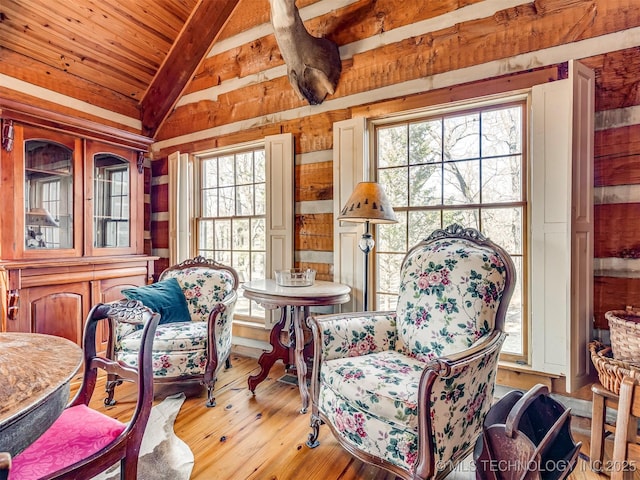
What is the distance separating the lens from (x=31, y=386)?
0.86 metres

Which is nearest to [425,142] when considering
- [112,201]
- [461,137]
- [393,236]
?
[461,137]

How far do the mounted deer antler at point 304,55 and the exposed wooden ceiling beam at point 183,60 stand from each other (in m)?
1.23

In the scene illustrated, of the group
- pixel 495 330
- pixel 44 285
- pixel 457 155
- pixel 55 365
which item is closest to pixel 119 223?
pixel 44 285

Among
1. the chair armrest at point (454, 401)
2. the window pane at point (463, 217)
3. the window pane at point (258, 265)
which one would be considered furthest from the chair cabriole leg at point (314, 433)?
the window pane at point (258, 265)

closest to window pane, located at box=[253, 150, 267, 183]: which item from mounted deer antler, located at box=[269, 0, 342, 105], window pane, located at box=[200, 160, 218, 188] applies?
window pane, located at box=[200, 160, 218, 188]

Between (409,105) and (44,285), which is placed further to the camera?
(44,285)

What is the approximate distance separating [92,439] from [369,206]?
1.78 meters

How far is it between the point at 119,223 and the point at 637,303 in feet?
13.7

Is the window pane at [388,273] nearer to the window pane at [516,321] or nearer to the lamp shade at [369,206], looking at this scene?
the lamp shade at [369,206]

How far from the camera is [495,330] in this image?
1.68 meters

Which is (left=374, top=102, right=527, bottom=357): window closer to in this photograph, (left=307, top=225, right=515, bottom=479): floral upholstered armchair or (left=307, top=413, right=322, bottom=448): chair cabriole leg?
(left=307, top=225, right=515, bottom=479): floral upholstered armchair

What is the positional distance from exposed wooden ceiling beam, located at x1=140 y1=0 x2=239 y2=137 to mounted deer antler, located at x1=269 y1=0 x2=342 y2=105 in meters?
1.23

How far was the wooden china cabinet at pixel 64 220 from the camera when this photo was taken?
262 centimetres

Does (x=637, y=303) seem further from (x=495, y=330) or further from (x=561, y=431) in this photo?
(x=561, y=431)
